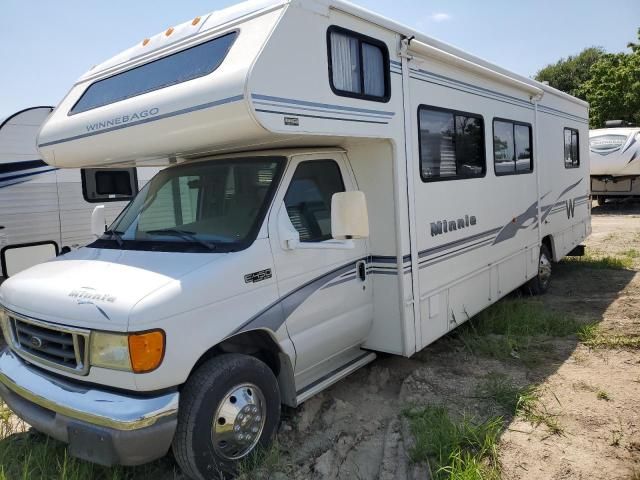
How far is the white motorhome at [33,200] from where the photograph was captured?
21.8ft

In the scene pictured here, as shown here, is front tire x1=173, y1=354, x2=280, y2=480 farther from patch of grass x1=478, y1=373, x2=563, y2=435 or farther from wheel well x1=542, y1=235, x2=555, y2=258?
wheel well x1=542, y1=235, x2=555, y2=258

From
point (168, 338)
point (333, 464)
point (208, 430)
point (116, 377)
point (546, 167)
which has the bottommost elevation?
point (333, 464)

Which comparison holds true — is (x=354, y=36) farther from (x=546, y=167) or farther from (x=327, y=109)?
(x=546, y=167)

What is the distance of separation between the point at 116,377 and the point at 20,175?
16.2ft

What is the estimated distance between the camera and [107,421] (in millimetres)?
2795

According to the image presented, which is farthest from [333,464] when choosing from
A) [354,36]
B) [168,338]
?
[354,36]

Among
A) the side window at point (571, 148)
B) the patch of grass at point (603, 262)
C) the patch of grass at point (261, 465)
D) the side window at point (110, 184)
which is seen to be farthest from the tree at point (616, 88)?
the patch of grass at point (261, 465)

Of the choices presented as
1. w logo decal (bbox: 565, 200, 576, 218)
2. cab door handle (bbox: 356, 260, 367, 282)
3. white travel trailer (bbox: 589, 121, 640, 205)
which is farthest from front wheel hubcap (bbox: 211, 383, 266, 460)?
white travel trailer (bbox: 589, 121, 640, 205)

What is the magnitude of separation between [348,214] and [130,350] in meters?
1.57

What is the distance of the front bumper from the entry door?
105 centimetres

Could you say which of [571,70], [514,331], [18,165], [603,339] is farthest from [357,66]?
[571,70]

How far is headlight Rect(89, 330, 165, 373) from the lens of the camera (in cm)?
280

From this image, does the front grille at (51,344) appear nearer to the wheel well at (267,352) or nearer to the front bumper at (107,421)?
the front bumper at (107,421)

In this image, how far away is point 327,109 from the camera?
3.53 m
